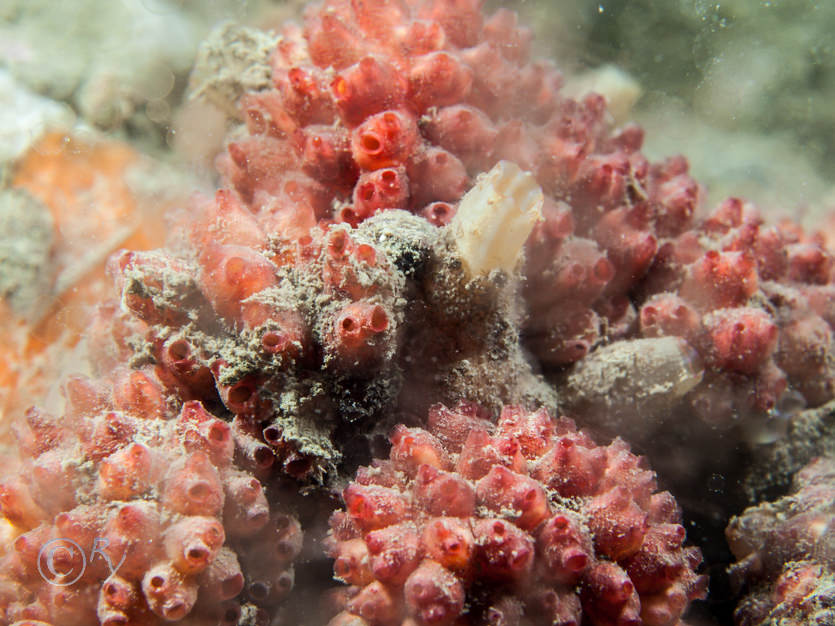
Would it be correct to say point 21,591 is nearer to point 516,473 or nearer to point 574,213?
point 516,473

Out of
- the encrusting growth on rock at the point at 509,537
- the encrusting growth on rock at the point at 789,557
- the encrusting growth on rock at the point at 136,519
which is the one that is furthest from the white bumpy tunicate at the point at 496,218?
the encrusting growth on rock at the point at 789,557

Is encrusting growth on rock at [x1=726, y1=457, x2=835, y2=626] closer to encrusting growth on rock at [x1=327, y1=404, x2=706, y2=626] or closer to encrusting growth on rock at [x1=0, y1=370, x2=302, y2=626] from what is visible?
encrusting growth on rock at [x1=327, y1=404, x2=706, y2=626]

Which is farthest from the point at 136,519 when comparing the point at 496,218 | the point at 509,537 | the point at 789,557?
the point at 789,557

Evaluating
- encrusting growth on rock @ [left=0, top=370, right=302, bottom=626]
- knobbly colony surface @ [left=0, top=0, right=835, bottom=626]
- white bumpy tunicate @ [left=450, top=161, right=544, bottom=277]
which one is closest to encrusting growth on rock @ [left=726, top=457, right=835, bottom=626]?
knobbly colony surface @ [left=0, top=0, right=835, bottom=626]

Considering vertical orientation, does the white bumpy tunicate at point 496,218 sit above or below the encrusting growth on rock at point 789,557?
above

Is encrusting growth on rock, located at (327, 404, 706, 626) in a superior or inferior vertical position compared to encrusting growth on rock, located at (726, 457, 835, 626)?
inferior

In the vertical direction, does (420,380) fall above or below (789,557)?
below

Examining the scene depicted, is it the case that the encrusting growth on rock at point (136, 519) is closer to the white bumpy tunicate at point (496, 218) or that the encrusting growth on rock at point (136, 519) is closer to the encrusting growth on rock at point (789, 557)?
the white bumpy tunicate at point (496, 218)

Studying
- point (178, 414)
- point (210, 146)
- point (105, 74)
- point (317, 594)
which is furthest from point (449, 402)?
point (105, 74)

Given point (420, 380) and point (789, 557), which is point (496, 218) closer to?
point (420, 380)
